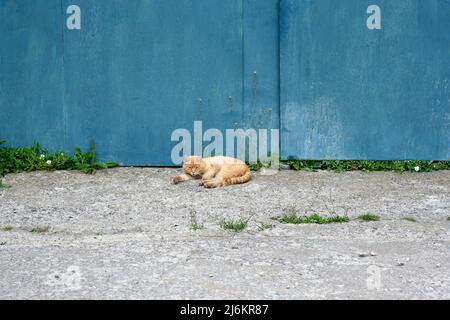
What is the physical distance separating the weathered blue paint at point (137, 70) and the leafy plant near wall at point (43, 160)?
10 cm

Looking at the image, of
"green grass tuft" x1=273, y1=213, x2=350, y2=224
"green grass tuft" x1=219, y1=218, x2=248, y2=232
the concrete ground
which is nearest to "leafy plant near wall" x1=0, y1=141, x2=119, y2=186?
the concrete ground

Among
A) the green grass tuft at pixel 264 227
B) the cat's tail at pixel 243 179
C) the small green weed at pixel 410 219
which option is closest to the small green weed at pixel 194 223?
the green grass tuft at pixel 264 227

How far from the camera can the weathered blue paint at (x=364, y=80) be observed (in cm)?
672

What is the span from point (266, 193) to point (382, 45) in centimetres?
191

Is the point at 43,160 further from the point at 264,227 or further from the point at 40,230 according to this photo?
the point at 264,227

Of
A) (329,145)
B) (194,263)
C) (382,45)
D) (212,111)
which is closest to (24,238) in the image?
(194,263)

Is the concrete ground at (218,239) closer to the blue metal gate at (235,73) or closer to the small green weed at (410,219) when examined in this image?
the small green weed at (410,219)

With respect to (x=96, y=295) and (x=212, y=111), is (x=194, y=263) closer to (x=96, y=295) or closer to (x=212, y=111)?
(x=96, y=295)

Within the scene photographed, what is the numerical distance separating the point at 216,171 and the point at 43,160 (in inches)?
68.7

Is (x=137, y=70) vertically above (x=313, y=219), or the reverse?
(x=137, y=70)

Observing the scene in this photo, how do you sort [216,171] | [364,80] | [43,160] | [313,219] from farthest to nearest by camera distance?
1. [43,160]
2. [364,80]
3. [216,171]
4. [313,219]

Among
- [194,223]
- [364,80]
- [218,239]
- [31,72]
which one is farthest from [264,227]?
[31,72]

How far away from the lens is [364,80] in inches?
268

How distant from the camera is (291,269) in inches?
165
